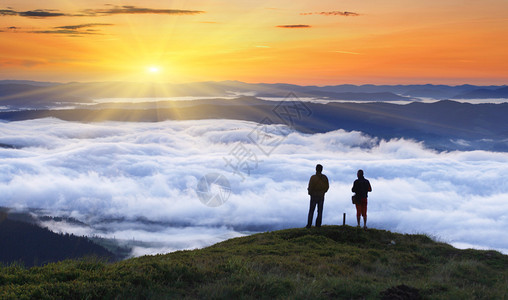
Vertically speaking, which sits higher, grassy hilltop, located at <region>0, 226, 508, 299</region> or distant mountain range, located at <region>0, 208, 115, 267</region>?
grassy hilltop, located at <region>0, 226, 508, 299</region>

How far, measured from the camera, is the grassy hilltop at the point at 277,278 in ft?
28.1

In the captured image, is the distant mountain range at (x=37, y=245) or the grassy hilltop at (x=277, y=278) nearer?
the grassy hilltop at (x=277, y=278)

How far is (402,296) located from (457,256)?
8.22 m

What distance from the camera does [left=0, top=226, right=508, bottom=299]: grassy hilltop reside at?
857 centimetres

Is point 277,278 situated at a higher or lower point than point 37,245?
higher

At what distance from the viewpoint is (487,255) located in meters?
15.6

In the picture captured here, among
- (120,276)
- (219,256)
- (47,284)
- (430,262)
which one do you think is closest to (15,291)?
(47,284)

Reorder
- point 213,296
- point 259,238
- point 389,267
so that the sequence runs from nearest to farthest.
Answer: point 213,296
point 389,267
point 259,238

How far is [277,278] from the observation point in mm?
9633

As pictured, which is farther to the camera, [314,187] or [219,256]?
[314,187]

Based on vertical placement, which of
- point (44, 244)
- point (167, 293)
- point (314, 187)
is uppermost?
→ point (314, 187)

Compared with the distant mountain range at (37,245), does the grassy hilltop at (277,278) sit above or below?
above

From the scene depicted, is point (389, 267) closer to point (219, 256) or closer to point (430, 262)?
point (430, 262)

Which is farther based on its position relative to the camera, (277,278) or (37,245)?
(37,245)
